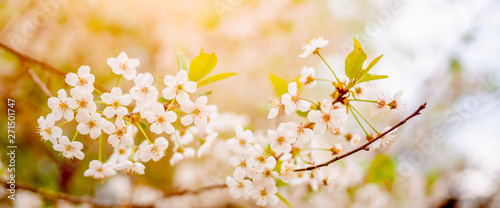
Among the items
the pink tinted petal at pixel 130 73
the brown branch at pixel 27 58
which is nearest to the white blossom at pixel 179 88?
the pink tinted petal at pixel 130 73

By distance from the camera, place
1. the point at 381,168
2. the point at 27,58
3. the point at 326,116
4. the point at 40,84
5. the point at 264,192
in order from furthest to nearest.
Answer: the point at 381,168, the point at 27,58, the point at 40,84, the point at 264,192, the point at 326,116

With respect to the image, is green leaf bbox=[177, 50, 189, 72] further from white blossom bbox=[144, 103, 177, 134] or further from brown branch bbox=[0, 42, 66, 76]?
brown branch bbox=[0, 42, 66, 76]

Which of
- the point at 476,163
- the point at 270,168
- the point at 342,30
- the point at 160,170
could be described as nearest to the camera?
the point at 270,168

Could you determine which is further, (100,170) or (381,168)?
(381,168)

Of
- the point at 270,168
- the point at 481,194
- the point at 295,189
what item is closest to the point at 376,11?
the point at 295,189

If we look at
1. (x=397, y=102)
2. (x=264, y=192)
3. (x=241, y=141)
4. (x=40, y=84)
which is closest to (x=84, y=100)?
(x=40, y=84)

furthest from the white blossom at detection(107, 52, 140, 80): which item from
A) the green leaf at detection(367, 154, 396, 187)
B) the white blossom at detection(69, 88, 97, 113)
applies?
the green leaf at detection(367, 154, 396, 187)

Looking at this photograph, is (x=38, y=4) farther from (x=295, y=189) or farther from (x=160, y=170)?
(x=295, y=189)

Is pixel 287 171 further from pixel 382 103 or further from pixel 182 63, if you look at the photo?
pixel 182 63
